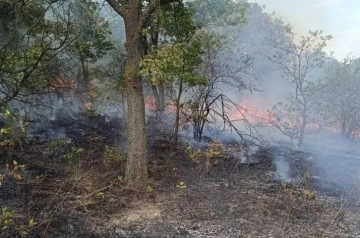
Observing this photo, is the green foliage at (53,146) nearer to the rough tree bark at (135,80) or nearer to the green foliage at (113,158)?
the green foliage at (113,158)

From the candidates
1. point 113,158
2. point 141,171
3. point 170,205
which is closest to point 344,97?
point 113,158

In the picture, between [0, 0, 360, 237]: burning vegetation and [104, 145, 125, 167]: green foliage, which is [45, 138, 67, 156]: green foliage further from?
[104, 145, 125, 167]: green foliage

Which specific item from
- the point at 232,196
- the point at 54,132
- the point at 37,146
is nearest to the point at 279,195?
the point at 232,196

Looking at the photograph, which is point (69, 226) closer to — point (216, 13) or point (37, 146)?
point (37, 146)

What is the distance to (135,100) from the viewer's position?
942cm

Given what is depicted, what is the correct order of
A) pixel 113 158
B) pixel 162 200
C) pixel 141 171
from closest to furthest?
pixel 162 200 → pixel 141 171 → pixel 113 158

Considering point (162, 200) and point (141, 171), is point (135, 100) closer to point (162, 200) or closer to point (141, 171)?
point (141, 171)

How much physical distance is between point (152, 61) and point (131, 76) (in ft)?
2.77

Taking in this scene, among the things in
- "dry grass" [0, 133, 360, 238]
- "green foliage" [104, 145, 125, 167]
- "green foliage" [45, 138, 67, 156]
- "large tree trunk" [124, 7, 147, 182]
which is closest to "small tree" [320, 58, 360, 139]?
"dry grass" [0, 133, 360, 238]

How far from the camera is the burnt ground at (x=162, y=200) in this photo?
7.37 m

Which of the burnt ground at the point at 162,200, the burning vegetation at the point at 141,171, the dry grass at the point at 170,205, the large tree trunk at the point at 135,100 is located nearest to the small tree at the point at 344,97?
the burning vegetation at the point at 141,171

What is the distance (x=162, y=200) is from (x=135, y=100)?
2.63 m

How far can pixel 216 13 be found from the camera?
23.1 meters

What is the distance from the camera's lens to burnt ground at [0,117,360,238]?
7368 mm
